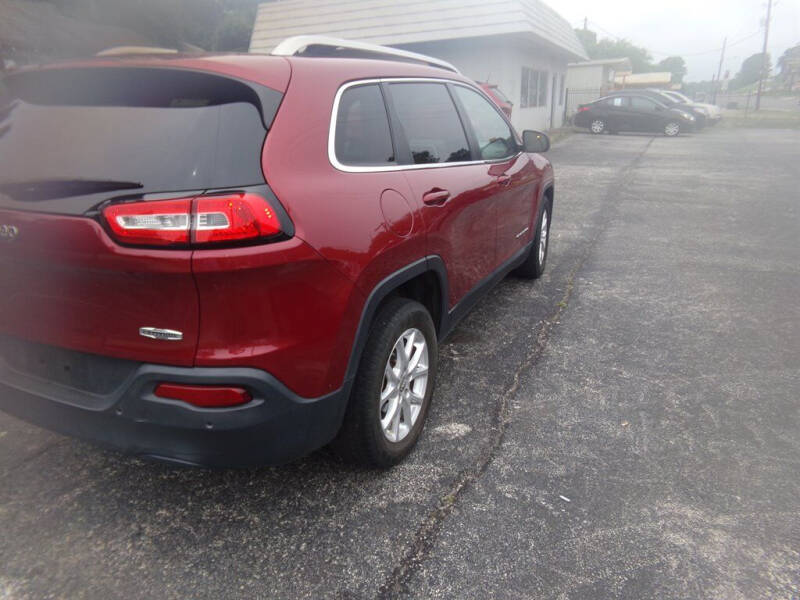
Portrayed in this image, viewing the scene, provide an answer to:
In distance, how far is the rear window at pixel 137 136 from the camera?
190cm

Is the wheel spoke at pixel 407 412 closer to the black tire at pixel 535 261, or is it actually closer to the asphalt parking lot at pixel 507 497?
the asphalt parking lot at pixel 507 497

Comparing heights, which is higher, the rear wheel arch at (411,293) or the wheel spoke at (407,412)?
the rear wheel arch at (411,293)

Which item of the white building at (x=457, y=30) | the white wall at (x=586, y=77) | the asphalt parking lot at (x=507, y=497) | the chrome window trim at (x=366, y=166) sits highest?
the white building at (x=457, y=30)

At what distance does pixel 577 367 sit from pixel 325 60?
2338 millimetres

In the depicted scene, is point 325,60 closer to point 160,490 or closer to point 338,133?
point 338,133

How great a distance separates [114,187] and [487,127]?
276 cm

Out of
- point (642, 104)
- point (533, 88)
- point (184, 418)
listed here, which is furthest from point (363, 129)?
point (642, 104)

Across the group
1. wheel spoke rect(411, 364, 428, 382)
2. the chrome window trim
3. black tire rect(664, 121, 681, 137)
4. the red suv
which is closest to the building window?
black tire rect(664, 121, 681, 137)

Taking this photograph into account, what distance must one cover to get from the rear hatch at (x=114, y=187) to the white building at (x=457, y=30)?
50.7ft

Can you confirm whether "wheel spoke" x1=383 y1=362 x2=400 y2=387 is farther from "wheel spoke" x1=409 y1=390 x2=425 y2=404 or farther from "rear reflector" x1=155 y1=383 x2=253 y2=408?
"rear reflector" x1=155 y1=383 x2=253 y2=408

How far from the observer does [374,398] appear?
Answer: 7.97ft

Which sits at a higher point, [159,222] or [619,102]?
[159,222]

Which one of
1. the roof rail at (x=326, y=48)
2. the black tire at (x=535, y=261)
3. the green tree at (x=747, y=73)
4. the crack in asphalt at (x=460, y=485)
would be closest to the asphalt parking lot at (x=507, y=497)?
the crack in asphalt at (x=460, y=485)

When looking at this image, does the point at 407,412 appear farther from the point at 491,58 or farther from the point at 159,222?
the point at 491,58
